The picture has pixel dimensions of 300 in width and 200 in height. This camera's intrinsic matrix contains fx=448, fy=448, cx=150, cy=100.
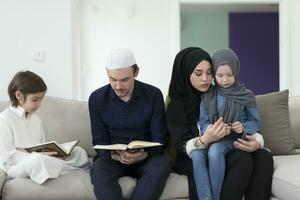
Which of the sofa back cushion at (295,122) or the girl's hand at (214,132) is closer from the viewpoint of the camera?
the girl's hand at (214,132)

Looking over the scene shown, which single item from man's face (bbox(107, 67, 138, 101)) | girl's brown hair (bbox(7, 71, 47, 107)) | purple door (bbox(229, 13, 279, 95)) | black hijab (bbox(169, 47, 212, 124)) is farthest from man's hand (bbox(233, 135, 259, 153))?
purple door (bbox(229, 13, 279, 95))

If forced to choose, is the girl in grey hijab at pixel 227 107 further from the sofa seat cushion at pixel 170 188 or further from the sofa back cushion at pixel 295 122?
the sofa back cushion at pixel 295 122

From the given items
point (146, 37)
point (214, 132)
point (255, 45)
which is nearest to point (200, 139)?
point (214, 132)

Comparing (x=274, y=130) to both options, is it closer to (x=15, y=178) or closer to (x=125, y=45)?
(x=15, y=178)

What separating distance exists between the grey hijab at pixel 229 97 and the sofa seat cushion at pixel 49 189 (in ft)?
2.44

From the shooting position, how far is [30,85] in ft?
Answer: 7.77

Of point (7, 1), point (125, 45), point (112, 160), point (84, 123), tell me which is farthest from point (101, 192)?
point (125, 45)

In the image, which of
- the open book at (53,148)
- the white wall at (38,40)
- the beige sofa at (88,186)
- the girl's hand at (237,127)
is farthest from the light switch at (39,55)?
the girl's hand at (237,127)

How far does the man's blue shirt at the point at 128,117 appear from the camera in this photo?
2377 millimetres

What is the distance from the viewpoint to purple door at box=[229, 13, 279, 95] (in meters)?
7.12

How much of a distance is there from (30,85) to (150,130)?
0.68 meters

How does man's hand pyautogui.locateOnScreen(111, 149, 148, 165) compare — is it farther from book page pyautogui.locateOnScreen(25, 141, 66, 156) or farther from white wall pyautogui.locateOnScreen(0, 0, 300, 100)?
white wall pyautogui.locateOnScreen(0, 0, 300, 100)

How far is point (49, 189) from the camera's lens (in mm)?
2189

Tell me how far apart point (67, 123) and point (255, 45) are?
506cm
